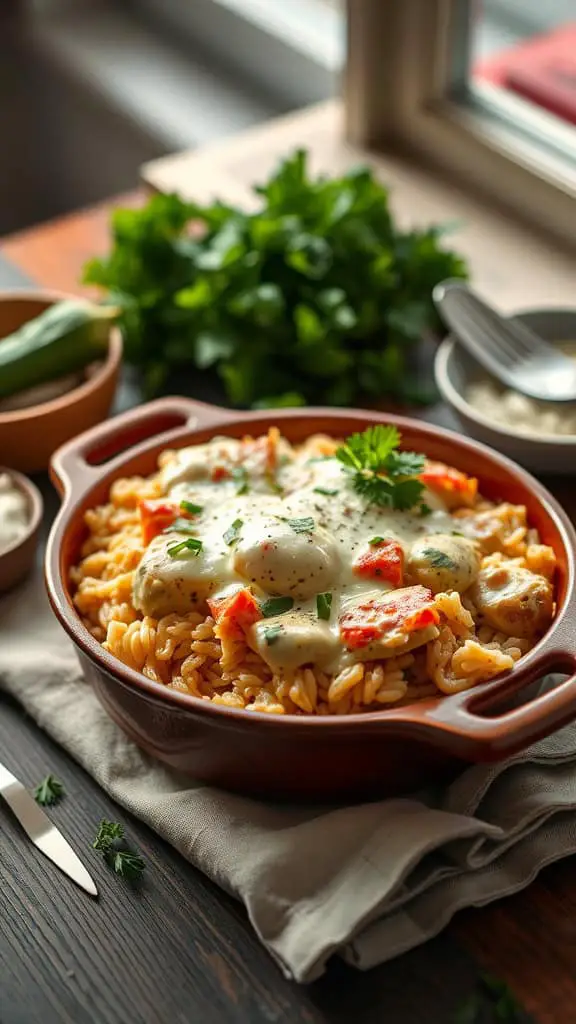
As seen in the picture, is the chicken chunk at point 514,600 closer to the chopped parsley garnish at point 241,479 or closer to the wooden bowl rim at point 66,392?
the chopped parsley garnish at point 241,479

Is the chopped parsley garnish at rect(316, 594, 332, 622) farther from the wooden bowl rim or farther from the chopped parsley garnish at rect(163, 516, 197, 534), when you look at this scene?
the wooden bowl rim

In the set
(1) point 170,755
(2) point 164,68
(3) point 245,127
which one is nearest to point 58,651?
(1) point 170,755

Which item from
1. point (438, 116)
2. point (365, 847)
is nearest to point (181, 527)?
point (365, 847)

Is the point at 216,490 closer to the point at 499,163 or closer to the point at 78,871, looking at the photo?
the point at 78,871

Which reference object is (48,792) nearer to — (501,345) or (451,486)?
(451,486)

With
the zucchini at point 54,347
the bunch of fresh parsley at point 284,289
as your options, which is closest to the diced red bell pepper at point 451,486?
the bunch of fresh parsley at point 284,289

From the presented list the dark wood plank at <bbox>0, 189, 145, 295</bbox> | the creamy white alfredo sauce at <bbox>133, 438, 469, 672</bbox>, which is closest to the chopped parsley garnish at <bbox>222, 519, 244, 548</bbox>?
the creamy white alfredo sauce at <bbox>133, 438, 469, 672</bbox>
